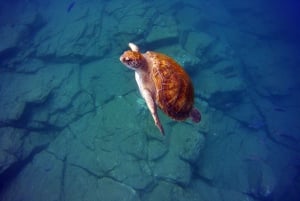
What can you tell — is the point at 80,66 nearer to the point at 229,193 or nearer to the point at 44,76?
the point at 44,76

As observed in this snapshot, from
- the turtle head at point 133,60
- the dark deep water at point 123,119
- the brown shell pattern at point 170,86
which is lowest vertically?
the dark deep water at point 123,119

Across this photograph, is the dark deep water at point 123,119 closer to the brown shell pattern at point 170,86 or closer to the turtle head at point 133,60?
the brown shell pattern at point 170,86

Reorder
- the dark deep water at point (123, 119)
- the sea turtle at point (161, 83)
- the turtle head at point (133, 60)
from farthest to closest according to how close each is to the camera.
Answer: the dark deep water at point (123, 119)
the sea turtle at point (161, 83)
the turtle head at point (133, 60)

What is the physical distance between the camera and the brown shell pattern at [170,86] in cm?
417

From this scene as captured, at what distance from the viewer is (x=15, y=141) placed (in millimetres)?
8945

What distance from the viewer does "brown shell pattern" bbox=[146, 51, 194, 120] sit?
417cm

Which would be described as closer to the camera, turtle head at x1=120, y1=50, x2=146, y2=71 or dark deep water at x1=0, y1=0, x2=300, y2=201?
turtle head at x1=120, y1=50, x2=146, y2=71

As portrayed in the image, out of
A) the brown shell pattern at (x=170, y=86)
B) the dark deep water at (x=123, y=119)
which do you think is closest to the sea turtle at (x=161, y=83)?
the brown shell pattern at (x=170, y=86)

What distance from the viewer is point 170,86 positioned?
4176mm

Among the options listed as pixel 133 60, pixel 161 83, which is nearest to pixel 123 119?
pixel 161 83

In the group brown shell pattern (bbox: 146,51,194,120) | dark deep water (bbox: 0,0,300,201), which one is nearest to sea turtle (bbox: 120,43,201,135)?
brown shell pattern (bbox: 146,51,194,120)

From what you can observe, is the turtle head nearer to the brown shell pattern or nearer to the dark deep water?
the brown shell pattern

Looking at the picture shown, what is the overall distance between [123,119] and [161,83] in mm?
A: 5306

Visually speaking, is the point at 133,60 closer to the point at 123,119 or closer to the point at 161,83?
the point at 161,83
